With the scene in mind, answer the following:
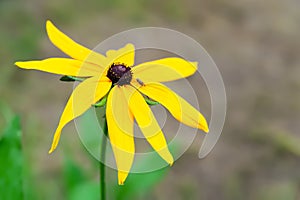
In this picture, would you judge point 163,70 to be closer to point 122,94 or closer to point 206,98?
point 122,94

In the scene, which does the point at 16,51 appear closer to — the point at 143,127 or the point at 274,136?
the point at 274,136

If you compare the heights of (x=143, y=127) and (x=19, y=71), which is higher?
(x=19, y=71)

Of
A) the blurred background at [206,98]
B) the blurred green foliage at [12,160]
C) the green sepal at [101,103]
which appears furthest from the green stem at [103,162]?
the blurred background at [206,98]

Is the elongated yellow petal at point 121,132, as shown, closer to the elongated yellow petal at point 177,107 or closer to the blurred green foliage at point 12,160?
the elongated yellow petal at point 177,107

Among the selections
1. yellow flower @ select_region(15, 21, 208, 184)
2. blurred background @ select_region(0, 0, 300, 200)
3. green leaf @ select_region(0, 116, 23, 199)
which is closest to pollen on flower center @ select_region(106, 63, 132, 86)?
yellow flower @ select_region(15, 21, 208, 184)

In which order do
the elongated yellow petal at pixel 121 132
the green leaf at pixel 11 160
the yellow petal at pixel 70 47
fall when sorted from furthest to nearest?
the green leaf at pixel 11 160
the yellow petal at pixel 70 47
the elongated yellow petal at pixel 121 132

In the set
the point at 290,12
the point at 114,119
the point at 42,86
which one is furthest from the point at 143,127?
the point at 290,12

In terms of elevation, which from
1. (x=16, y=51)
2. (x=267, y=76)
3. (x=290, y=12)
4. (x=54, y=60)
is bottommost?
(x=54, y=60)
